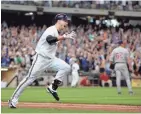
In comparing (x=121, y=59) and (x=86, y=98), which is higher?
(x=121, y=59)

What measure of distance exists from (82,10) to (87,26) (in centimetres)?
111

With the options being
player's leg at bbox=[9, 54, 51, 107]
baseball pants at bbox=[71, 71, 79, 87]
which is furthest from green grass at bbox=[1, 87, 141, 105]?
baseball pants at bbox=[71, 71, 79, 87]

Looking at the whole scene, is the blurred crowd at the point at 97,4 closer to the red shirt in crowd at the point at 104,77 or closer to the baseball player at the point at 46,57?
the red shirt in crowd at the point at 104,77

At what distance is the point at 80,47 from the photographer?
28891 millimetres

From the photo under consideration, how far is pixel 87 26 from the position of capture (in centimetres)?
3334

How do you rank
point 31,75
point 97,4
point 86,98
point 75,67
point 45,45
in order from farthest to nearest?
1. point 97,4
2. point 75,67
3. point 86,98
4. point 45,45
5. point 31,75

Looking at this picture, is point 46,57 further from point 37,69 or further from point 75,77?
point 75,77

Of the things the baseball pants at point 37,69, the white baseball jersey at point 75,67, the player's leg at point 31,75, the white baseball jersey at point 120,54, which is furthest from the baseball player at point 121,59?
the white baseball jersey at point 75,67

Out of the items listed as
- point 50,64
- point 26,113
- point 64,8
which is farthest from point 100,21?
point 26,113

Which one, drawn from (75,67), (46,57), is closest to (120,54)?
(46,57)

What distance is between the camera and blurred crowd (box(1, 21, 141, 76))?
1036 inches

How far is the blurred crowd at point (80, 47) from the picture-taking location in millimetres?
26312

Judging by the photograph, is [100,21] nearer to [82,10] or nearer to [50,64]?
[82,10]

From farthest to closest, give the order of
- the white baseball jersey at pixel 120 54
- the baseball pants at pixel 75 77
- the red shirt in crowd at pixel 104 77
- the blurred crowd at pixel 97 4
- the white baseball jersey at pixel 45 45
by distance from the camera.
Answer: the blurred crowd at pixel 97 4, the red shirt in crowd at pixel 104 77, the baseball pants at pixel 75 77, the white baseball jersey at pixel 120 54, the white baseball jersey at pixel 45 45
